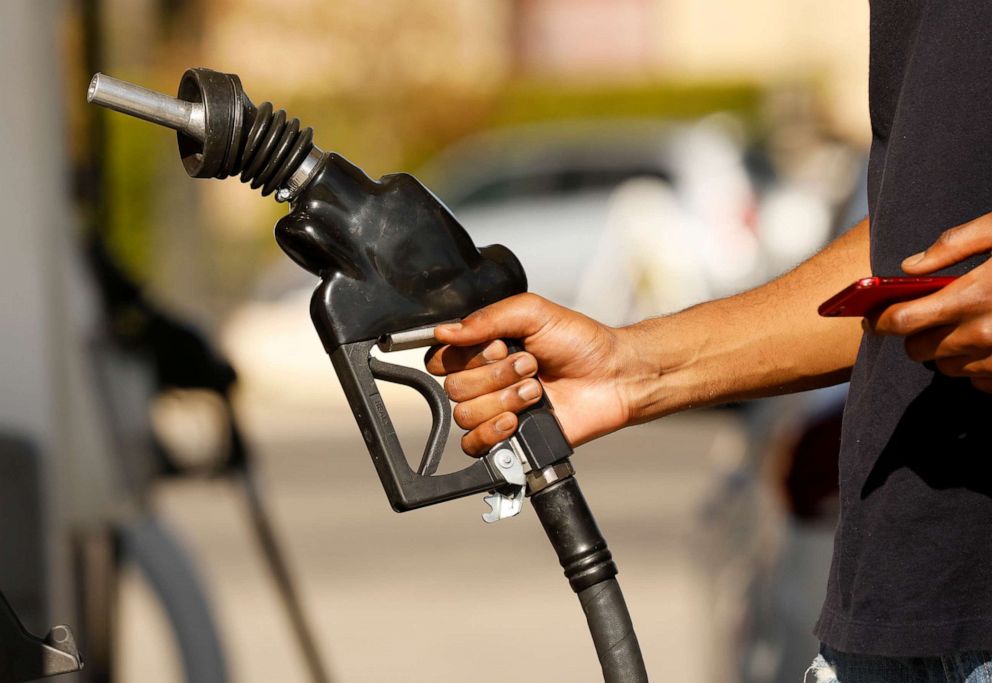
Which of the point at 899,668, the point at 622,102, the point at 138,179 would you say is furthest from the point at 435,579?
the point at 622,102

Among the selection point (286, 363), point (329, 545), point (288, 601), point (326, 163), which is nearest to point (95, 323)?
point (288, 601)

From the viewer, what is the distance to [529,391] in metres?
1.61

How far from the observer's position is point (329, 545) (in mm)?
7695

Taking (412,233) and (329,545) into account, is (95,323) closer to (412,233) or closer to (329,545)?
(412,233)

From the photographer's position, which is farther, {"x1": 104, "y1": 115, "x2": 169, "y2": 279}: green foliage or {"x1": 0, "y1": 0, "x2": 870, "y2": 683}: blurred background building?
{"x1": 104, "y1": 115, "x2": 169, "y2": 279}: green foliage

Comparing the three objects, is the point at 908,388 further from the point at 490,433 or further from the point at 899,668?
the point at 490,433

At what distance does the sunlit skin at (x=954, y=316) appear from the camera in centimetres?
143

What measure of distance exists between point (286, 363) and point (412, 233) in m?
12.5

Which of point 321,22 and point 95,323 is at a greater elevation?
point 321,22

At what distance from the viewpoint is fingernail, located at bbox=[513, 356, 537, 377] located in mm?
1635

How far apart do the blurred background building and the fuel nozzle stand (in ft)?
4.60

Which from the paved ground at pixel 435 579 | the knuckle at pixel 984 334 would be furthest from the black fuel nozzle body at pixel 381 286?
the paved ground at pixel 435 579

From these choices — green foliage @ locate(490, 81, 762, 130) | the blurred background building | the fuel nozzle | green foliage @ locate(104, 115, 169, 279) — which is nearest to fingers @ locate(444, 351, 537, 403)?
the fuel nozzle

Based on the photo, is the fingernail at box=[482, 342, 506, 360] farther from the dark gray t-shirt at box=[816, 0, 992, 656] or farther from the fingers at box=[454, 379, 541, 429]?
the dark gray t-shirt at box=[816, 0, 992, 656]
